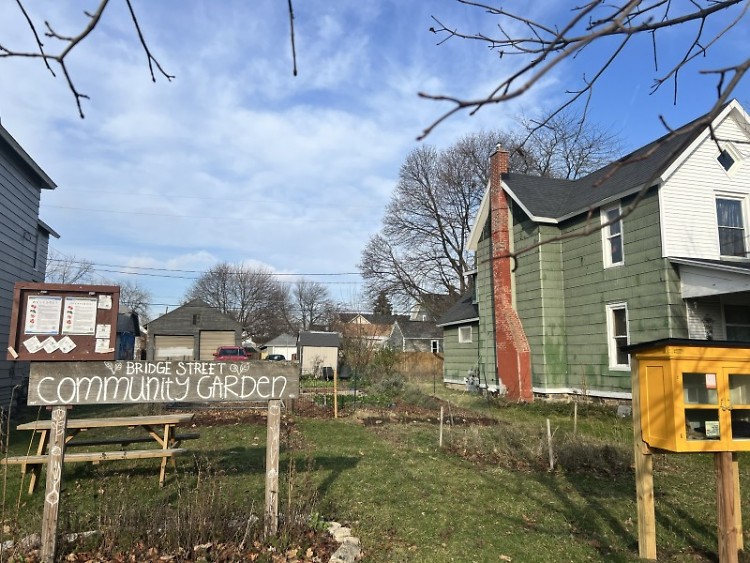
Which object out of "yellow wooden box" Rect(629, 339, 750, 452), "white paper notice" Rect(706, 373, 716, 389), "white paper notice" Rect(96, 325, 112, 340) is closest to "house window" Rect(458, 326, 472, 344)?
"yellow wooden box" Rect(629, 339, 750, 452)

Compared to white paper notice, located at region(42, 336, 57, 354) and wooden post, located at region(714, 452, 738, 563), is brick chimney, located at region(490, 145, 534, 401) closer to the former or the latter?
wooden post, located at region(714, 452, 738, 563)

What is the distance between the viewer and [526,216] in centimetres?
1781

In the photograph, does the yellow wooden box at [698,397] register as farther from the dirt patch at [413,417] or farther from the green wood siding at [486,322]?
the green wood siding at [486,322]

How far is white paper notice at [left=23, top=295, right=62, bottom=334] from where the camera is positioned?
488 cm

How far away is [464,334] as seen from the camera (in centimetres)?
2253

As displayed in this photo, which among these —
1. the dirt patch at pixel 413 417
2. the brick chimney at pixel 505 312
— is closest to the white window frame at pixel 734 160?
the brick chimney at pixel 505 312

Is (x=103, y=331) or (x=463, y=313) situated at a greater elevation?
(x=463, y=313)

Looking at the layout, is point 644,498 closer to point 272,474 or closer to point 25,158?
point 272,474

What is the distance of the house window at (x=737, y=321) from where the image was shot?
13.4 metres

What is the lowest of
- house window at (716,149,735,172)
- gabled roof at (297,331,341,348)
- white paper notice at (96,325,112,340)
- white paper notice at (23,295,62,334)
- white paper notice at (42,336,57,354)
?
A: white paper notice at (42,336,57,354)

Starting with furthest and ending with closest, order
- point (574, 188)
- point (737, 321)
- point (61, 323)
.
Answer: point (574, 188) → point (737, 321) → point (61, 323)

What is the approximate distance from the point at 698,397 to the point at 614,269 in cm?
1099

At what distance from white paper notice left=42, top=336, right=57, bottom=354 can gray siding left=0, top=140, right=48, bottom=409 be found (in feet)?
35.0

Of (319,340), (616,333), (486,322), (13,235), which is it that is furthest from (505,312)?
(319,340)
